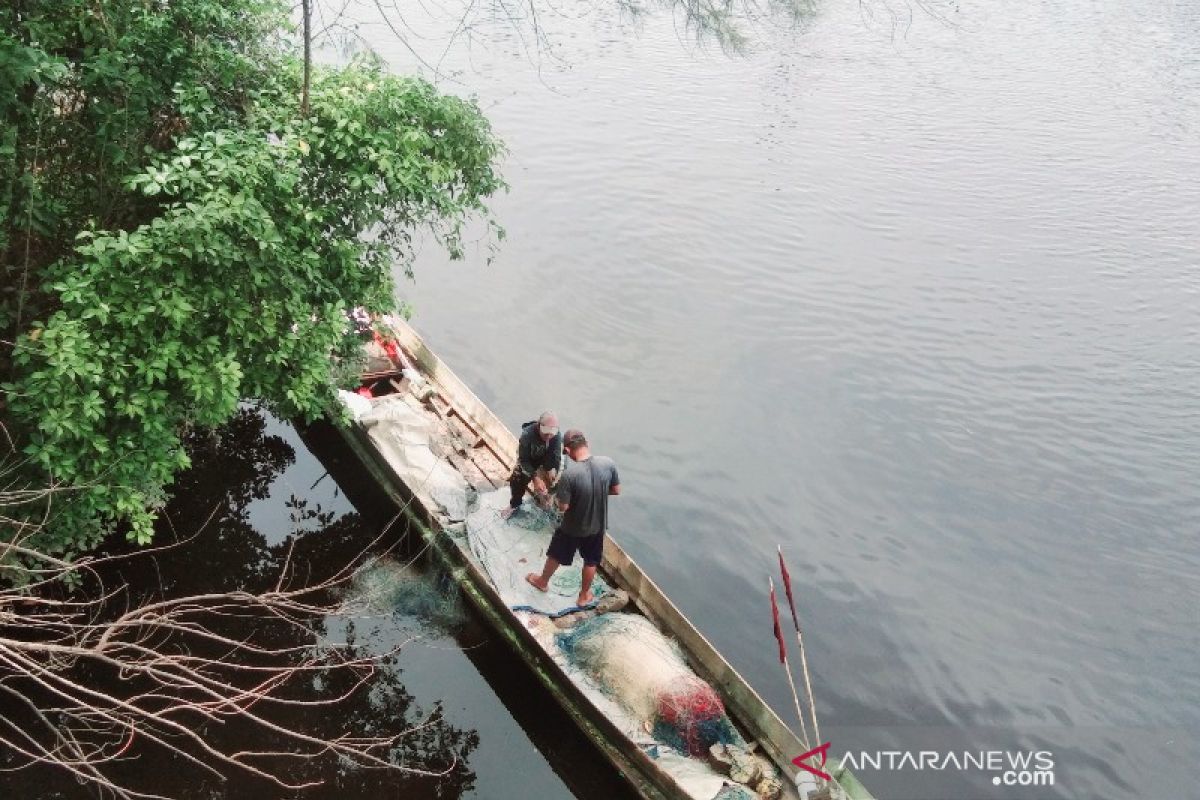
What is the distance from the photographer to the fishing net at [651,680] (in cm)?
709

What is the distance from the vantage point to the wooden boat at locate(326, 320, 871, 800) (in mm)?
7027

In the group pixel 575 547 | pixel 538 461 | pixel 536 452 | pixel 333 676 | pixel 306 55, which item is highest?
pixel 306 55

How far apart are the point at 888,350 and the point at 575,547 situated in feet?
27.9

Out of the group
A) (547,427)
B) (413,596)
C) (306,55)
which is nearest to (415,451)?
(413,596)

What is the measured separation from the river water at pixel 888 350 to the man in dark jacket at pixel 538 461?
2.17m

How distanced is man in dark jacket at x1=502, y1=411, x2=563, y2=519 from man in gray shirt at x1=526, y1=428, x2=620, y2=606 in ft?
2.91

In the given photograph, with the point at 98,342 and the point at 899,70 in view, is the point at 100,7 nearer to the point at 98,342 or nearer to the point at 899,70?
the point at 98,342

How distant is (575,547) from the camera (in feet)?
26.7

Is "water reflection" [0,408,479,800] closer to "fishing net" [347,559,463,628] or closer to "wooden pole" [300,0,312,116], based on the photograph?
"fishing net" [347,559,463,628]

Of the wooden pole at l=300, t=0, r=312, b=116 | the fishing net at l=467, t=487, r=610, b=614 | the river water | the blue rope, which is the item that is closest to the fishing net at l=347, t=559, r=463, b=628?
the fishing net at l=467, t=487, r=610, b=614

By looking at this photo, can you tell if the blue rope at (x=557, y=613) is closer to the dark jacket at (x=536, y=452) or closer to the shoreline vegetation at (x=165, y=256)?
the dark jacket at (x=536, y=452)

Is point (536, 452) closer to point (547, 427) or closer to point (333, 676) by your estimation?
point (547, 427)

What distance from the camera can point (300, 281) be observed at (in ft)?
25.5

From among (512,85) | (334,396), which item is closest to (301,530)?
(334,396)
